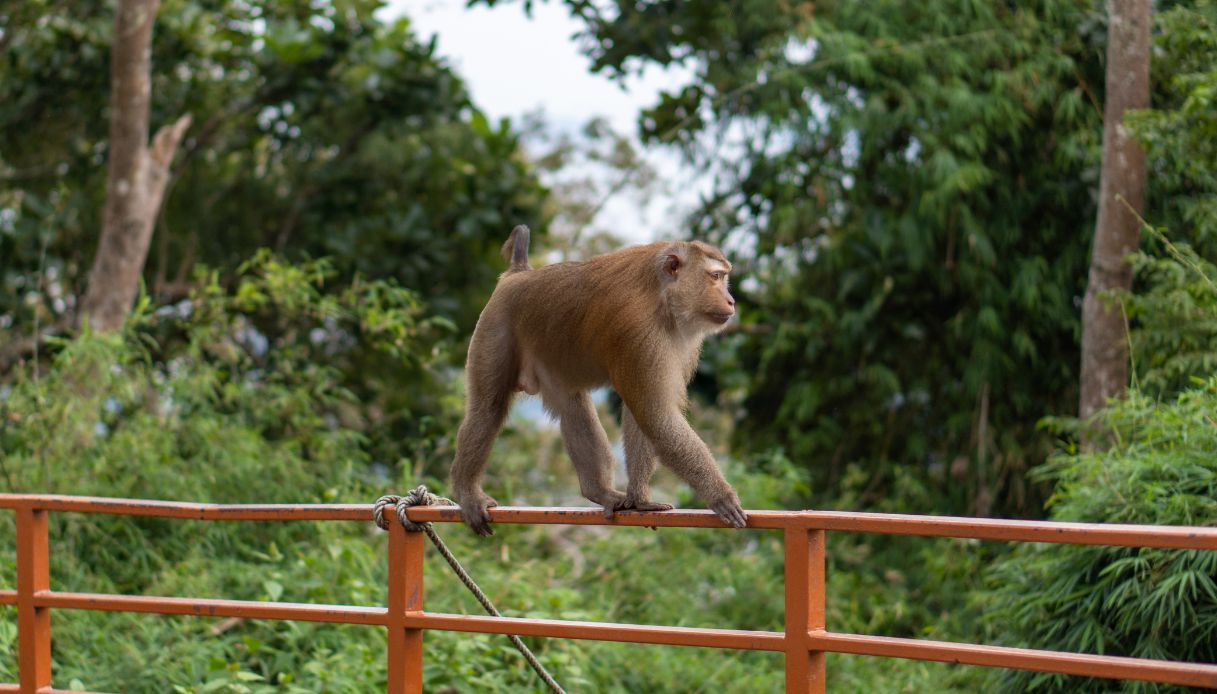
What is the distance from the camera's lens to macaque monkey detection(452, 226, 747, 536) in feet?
11.5

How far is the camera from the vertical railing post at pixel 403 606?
350cm

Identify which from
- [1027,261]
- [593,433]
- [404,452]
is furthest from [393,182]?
[593,433]

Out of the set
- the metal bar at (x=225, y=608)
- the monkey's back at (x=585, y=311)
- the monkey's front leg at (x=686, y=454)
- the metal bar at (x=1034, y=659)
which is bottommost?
the metal bar at (x=1034, y=659)

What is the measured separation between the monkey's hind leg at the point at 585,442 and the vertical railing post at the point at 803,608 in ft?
3.36

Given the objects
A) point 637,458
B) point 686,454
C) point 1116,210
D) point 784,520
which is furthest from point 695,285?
point 1116,210

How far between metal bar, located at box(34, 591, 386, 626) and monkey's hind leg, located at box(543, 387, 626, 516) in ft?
2.46

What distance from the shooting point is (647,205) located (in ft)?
52.6

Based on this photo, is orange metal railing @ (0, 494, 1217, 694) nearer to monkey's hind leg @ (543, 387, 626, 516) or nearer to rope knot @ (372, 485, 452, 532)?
rope knot @ (372, 485, 452, 532)

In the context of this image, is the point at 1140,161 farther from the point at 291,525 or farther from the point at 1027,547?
the point at 291,525

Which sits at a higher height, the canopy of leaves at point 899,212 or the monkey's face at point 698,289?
the canopy of leaves at point 899,212

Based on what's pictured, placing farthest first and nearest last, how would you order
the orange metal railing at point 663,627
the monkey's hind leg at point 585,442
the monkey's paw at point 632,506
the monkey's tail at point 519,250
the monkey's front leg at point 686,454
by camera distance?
the monkey's tail at point 519,250
the monkey's hind leg at point 585,442
the monkey's paw at point 632,506
the monkey's front leg at point 686,454
the orange metal railing at point 663,627

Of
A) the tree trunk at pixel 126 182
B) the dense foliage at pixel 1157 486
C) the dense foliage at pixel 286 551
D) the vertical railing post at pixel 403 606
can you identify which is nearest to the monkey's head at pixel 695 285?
the vertical railing post at pixel 403 606

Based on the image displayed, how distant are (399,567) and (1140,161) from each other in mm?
4951

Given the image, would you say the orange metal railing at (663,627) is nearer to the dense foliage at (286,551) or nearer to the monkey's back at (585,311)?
the monkey's back at (585,311)
